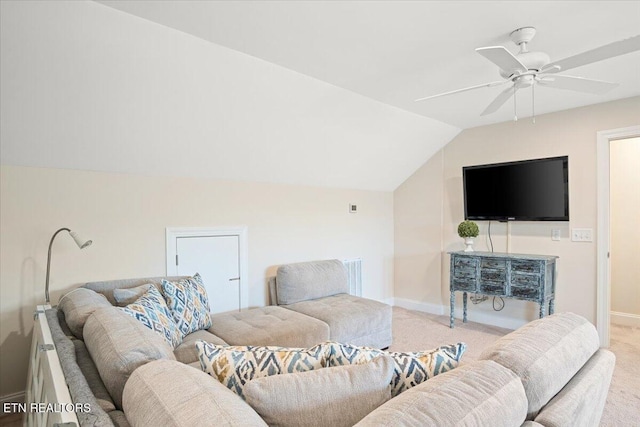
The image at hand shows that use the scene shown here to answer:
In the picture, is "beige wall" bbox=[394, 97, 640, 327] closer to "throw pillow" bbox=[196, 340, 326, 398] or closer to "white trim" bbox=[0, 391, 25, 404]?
"throw pillow" bbox=[196, 340, 326, 398]

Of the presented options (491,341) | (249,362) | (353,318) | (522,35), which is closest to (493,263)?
(491,341)

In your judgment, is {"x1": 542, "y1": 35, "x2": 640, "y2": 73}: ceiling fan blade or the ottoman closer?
{"x1": 542, "y1": 35, "x2": 640, "y2": 73}: ceiling fan blade

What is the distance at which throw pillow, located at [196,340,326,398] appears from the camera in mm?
1182

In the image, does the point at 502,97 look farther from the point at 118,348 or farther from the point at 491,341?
the point at 118,348

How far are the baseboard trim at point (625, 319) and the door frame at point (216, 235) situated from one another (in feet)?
13.9

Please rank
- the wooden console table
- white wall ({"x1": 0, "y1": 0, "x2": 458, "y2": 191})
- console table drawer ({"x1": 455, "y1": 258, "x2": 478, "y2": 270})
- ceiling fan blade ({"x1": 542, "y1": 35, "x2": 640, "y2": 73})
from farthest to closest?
console table drawer ({"x1": 455, "y1": 258, "x2": 478, "y2": 270}) → the wooden console table → white wall ({"x1": 0, "y1": 0, "x2": 458, "y2": 191}) → ceiling fan blade ({"x1": 542, "y1": 35, "x2": 640, "y2": 73})

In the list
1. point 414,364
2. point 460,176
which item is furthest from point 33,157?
point 460,176

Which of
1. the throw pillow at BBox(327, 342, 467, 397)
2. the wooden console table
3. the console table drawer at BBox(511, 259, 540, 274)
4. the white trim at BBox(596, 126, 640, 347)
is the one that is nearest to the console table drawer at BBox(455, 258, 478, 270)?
the wooden console table

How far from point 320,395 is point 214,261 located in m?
2.68

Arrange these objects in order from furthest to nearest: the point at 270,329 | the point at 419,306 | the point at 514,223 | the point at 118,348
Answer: the point at 419,306 < the point at 514,223 < the point at 270,329 < the point at 118,348

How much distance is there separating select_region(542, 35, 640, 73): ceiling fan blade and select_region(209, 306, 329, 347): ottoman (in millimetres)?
2352

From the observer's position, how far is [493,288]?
3.94m

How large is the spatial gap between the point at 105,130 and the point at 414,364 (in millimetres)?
2552

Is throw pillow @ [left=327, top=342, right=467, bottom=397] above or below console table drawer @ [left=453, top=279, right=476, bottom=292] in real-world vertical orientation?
above
